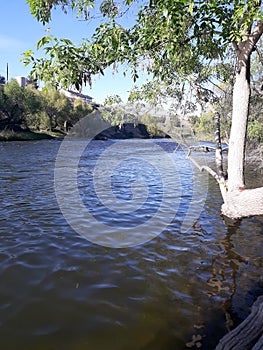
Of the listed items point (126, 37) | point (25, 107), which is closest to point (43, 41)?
point (126, 37)

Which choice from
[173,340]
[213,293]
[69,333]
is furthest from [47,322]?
[213,293]

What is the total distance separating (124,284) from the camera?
231 inches

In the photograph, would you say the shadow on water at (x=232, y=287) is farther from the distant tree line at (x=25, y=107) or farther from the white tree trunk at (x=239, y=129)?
the distant tree line at (x=25, y=107)

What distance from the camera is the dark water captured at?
4379 mm

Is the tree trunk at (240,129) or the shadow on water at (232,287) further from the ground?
the tree trunk at (240,129)

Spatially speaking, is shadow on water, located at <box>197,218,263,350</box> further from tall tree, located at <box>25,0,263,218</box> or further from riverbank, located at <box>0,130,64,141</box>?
riverbank, located at <box>0,130,64,141</box>

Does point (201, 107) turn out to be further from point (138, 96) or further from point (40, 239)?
point (40, 239)

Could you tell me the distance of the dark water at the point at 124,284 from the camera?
14.4 ft

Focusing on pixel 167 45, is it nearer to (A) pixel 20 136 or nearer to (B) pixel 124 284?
Result: (B) pixel 124 284

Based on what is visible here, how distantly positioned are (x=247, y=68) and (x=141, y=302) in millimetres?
6659

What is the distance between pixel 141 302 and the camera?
17.3 feet

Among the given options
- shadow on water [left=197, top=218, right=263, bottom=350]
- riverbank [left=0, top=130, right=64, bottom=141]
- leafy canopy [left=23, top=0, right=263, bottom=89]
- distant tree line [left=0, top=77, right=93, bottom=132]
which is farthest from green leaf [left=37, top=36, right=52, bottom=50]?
distant tree line [left=0, top=77, right=93, bottom=132]

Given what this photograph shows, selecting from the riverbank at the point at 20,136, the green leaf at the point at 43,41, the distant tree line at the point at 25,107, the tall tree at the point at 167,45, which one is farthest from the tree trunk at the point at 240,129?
the distant tree line at the point at 25,107

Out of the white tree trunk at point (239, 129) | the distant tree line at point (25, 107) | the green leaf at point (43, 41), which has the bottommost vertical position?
the white tree trunk at point (239, 129)
